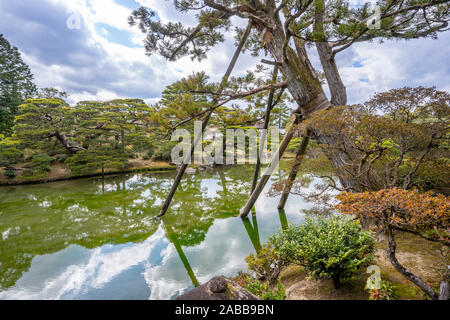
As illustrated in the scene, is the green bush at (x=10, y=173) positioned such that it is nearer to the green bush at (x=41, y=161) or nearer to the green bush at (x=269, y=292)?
the green bush at (x=41, y=161)

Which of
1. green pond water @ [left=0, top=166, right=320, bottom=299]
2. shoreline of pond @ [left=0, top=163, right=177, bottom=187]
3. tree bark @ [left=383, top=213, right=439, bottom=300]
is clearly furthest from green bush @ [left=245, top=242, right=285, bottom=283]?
shoreline of pond @ [left=0, top=163, right=177, bottom=187]

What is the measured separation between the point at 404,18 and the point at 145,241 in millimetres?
5359

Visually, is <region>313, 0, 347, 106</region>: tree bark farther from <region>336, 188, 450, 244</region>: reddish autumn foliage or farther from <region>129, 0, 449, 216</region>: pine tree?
<region>336, 188, 450, 244</region>: reddish autumn foliage

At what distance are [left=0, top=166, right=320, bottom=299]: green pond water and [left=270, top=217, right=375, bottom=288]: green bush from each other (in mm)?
1073

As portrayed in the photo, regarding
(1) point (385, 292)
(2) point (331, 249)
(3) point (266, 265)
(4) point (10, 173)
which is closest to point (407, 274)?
(1) point (385, 292)

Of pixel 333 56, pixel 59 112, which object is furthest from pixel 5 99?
pixel 333 56

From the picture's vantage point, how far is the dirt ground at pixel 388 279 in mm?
1590

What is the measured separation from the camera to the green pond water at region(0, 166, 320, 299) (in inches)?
95.9

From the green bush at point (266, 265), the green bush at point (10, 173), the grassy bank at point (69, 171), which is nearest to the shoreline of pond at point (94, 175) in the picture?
the grassy bank at point (69, 171)

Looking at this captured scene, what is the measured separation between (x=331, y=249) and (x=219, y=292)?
1.05 meters

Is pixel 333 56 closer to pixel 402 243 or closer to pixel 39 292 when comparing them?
pixel 402 243

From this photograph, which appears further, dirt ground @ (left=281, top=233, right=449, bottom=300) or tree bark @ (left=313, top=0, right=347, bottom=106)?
tree bark @ (left=313, top=0, right=347, bottom=106)

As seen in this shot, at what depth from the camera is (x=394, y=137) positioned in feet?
6.41

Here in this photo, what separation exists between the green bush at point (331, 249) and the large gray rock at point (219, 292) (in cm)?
73
